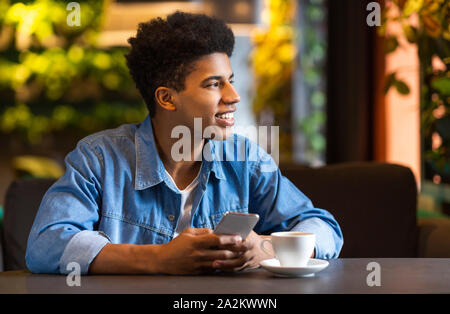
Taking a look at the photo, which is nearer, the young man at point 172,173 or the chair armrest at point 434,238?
the young man at point 172,173

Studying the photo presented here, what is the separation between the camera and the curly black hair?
1439 millimetres

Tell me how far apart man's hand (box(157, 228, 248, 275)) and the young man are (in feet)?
0.27

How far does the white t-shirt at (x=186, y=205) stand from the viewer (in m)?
1.46

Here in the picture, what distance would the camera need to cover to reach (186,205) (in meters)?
1.47

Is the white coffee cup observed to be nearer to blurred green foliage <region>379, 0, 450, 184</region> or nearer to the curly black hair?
the curly black hair

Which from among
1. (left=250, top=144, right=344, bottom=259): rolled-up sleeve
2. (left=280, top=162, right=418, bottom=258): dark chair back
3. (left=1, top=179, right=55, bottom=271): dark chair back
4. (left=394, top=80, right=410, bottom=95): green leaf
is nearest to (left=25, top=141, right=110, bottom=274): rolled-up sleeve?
(left=250, top=144, right=344, bottom=259): rolled-up sleeve

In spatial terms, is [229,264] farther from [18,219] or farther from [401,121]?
[401,121]

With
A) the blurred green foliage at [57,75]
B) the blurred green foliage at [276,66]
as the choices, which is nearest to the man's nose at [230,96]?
the blurred green foliage at [276,66]

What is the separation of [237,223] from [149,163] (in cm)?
41

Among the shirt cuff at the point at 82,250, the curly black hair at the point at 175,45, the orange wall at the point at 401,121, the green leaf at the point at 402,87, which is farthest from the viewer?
the orange wall at the point at 401,121

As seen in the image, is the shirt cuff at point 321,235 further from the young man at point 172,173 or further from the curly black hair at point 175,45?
the curly black hair at point 175,45

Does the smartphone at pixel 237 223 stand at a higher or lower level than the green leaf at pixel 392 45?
lower

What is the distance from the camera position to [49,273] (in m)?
1.19

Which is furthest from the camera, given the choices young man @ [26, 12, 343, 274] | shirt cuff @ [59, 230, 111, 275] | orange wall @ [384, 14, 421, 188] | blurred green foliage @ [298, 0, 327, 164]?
blurred green foliage @ [298, 0, 327, 164]
